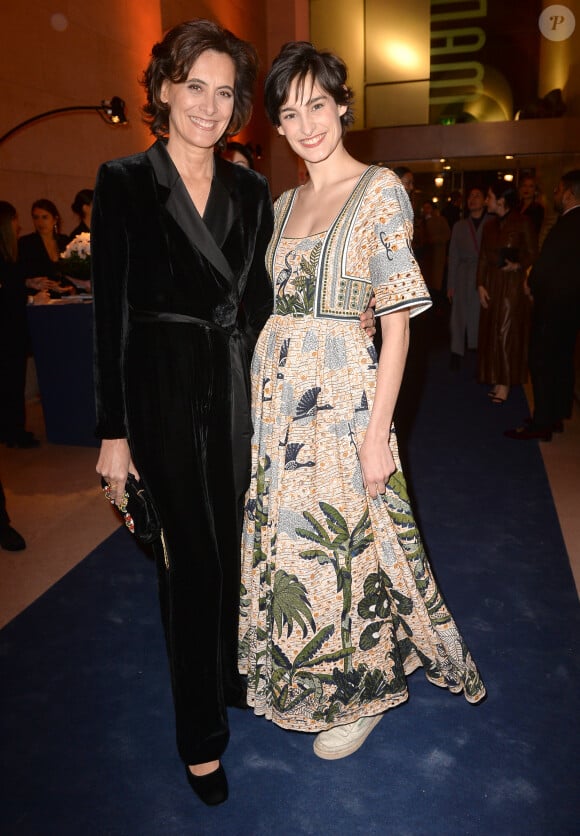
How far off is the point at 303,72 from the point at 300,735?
1.85m

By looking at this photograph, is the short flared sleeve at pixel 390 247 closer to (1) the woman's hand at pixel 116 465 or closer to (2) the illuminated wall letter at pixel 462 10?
(1) the woman's hand at pixel 116 465

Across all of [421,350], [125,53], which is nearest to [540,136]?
[421,350]

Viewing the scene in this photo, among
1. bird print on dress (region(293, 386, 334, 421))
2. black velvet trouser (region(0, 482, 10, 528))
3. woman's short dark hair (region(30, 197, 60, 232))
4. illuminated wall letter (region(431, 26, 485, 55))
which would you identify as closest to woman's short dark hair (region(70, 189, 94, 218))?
woman's short dark hair (region(30, 197, 60, 232))

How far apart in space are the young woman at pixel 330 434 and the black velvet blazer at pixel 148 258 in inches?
7.8

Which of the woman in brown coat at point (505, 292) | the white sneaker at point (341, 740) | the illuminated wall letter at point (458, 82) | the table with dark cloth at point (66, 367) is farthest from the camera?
the illuminated wall letter at point (458, 82)

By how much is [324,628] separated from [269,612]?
18cm

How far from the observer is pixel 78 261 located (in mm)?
4805

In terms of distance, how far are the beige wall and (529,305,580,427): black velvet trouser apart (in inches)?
150

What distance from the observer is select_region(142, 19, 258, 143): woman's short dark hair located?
5.37 ft

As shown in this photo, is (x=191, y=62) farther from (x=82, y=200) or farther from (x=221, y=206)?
(x=82, y=200)

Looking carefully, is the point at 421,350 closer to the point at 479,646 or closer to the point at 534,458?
the point at 534,458

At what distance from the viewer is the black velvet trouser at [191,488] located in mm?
1662

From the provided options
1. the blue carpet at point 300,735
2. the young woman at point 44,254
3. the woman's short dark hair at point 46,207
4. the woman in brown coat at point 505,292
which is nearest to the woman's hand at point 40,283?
the young woman at point 44,254

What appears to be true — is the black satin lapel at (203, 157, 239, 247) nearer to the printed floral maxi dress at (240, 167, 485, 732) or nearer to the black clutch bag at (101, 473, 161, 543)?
the printed floral maxi dress at (240, 167, 485, 732)
